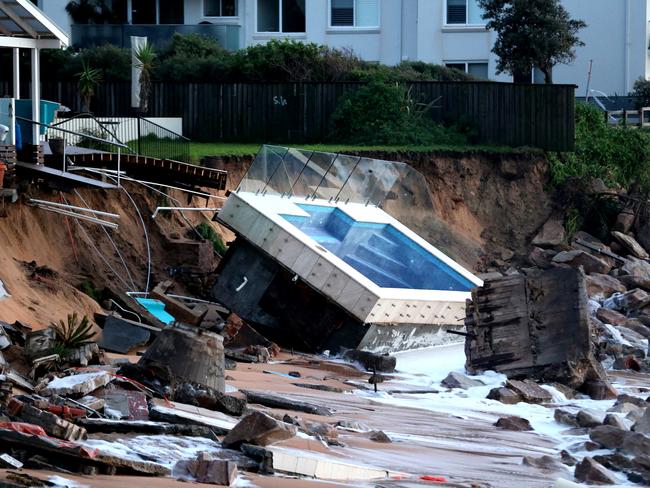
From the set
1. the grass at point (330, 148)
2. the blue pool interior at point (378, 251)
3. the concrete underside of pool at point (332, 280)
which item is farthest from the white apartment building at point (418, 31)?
the concrete underside of pool at point (332, 280)

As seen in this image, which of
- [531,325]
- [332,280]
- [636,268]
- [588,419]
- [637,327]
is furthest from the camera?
[636,268]

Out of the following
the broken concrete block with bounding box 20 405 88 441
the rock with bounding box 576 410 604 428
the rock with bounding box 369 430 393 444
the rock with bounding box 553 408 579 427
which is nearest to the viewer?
the broken concrete block with bounding box 20 405 88 441

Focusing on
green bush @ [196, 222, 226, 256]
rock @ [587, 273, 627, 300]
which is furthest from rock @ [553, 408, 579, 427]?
rock @ [587, 273, 627, 300]

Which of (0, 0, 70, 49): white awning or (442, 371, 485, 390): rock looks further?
(0, 0, 70, 49): white awning

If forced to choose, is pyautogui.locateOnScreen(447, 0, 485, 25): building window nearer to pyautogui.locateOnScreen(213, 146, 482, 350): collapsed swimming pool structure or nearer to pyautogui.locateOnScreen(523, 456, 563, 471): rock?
pyautogui.locateOnScreen(213, 146, 482, 350): collapsed swimming pool structure

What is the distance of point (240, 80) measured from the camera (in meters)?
38.8

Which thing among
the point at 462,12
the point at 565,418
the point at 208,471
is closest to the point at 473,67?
the point at 462,12

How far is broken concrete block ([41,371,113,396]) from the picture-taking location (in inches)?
481

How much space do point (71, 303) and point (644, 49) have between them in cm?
3228

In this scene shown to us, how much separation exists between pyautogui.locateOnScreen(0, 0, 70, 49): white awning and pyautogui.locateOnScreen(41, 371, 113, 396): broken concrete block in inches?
375

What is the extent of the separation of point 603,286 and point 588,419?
46.2ft

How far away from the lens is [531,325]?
19203 mm

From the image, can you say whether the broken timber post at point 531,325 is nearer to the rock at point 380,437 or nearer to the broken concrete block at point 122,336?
the broken concrete block at point 122,336

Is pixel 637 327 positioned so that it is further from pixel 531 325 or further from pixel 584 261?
pixel 531 325
